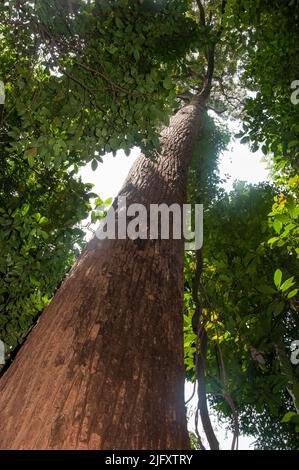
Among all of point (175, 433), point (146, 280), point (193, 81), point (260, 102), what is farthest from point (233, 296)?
point (193, 81)

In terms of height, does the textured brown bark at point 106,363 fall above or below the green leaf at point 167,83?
below

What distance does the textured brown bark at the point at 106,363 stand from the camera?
4.22 feet

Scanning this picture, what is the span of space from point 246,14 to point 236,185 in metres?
5.82

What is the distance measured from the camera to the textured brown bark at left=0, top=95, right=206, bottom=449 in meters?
1.29

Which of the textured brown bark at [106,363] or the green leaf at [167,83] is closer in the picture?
the textured brown bark at [106,363]

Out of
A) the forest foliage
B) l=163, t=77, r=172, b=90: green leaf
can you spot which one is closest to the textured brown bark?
the forest foliage

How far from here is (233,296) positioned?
4.27 meters

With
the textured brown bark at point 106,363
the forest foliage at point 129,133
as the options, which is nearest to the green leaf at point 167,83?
the forest foliage at point 129,133

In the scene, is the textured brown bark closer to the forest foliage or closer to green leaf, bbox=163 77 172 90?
the forest foliage

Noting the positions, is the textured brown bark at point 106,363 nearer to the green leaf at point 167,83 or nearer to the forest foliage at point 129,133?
the forest foliage at point 129,133

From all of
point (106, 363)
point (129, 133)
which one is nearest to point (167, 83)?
point (129, 133)

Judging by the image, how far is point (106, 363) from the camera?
5.04 feet

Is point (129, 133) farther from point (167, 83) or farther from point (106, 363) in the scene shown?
point (106, 363)
